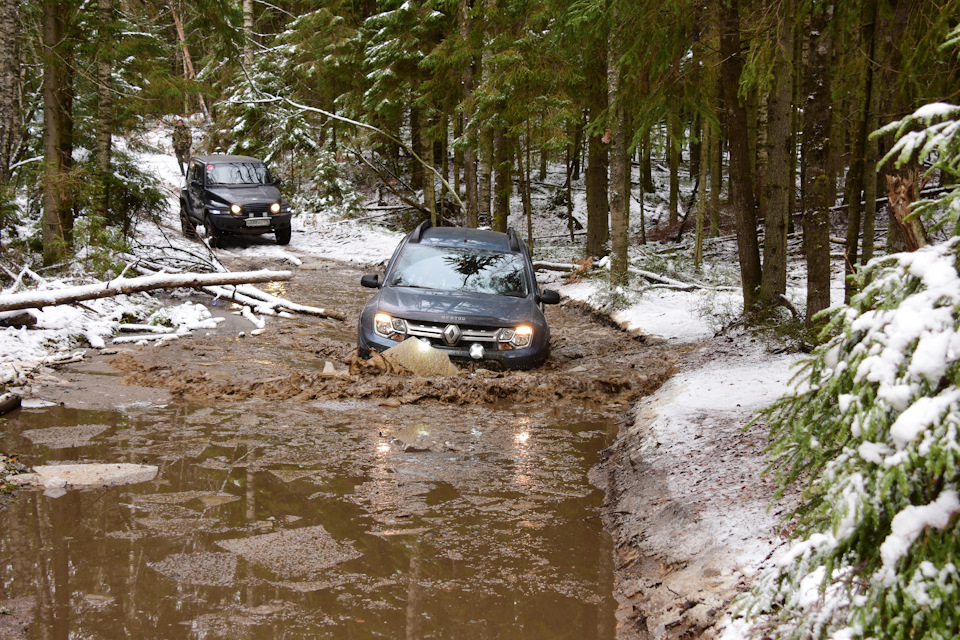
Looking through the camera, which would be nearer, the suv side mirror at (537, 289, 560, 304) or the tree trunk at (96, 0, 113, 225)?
the suv side mirror at (537, 289, 560, 304)

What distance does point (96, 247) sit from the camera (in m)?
11.9

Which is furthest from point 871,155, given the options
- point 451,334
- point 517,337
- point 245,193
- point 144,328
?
point 245,193

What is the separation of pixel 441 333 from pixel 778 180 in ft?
14.7

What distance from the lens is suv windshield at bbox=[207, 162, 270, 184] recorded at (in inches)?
819

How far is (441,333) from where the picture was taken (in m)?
7.81

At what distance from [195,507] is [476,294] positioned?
14.5ft

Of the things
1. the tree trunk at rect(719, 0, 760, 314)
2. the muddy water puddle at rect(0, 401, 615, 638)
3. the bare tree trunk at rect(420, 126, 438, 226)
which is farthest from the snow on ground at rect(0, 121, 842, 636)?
the bare tree trunk at rect(420, 126, 438, 226)

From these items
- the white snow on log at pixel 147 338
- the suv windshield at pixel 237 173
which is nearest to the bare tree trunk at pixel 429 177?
the suv windshield at pixel 237 173

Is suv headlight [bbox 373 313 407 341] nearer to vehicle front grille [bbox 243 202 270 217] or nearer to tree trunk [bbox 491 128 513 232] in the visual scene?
tree trunk [bbox 491 128 513 232]

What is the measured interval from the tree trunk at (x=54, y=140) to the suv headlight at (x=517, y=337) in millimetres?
7237

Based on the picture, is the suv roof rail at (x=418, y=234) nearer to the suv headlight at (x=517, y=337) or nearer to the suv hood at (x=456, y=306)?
the suv hood at (x=456, y=306)

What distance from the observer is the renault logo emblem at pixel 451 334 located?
7.78 m

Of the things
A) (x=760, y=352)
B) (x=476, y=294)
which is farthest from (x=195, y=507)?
(x=760, y=352)

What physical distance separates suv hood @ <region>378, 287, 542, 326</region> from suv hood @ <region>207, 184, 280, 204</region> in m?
13.2
